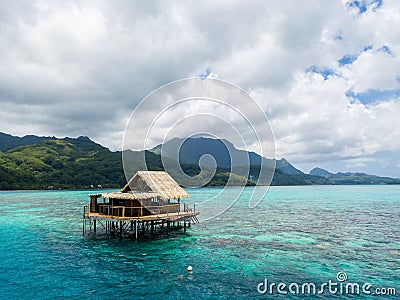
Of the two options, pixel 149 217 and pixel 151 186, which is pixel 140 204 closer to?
pixel 149 217

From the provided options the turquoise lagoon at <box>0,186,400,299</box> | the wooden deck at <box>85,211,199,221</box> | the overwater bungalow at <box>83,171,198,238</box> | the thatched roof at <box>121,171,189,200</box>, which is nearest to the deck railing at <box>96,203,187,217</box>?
the overwater bungalow at <box>83,171,198,238</box>

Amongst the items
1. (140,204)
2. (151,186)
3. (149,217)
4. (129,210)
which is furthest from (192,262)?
(151,186)

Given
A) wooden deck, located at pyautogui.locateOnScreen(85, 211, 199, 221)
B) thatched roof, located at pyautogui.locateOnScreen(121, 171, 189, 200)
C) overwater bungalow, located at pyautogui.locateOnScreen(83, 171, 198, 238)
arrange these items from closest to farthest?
wooden deck, located at pyautogui.locateOnScreen(85, 211, 199, 221), overwater bungalow, located at pyautogui.locateOnScreen(83, 171, 198, 238), thatched roof, located at pyautogui.locateOnScreen(121, 171, 189, 200)

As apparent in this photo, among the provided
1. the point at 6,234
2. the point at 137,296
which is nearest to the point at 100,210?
the point at 6,234

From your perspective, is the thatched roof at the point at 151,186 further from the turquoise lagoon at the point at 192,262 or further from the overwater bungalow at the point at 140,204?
the turquoise lagoon at the point at 192,262

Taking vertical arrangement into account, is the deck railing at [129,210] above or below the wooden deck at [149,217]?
above

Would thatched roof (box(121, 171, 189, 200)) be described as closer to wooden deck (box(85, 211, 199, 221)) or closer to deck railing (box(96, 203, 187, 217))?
deck railing (box(96, 203, 187, 217))

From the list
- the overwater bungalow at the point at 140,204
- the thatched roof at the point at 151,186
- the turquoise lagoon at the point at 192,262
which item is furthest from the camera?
the thatched roof at the point at 151,186

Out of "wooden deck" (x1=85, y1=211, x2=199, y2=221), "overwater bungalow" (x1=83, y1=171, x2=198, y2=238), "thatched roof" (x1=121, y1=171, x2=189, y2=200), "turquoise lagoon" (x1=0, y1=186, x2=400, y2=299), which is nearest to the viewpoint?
"turquoise lagoon" (x1=0, y1=186, x2=400, y2=299)

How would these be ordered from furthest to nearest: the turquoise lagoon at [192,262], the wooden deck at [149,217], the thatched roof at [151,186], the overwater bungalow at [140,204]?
1. the thatched roof at [151,186]
2. the overwater bungalow at [140,204]
3. the wooden deck at [149,217]
4. the turquoise lagoon at [192,262]

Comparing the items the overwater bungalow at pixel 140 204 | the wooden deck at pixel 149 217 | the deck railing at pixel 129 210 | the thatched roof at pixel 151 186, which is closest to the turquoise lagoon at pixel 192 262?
the wooden deck at pixel 149 217

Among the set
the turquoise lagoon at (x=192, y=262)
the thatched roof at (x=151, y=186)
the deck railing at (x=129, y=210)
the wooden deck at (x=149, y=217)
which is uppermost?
the thatched roof at (x=151, y=186)

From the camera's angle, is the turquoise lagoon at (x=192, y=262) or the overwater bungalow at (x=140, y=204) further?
the overwater bungalow at (x=140, y=204)

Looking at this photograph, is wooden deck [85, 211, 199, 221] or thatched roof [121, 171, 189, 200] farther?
thatched roof [121, 171, 189, 200]
